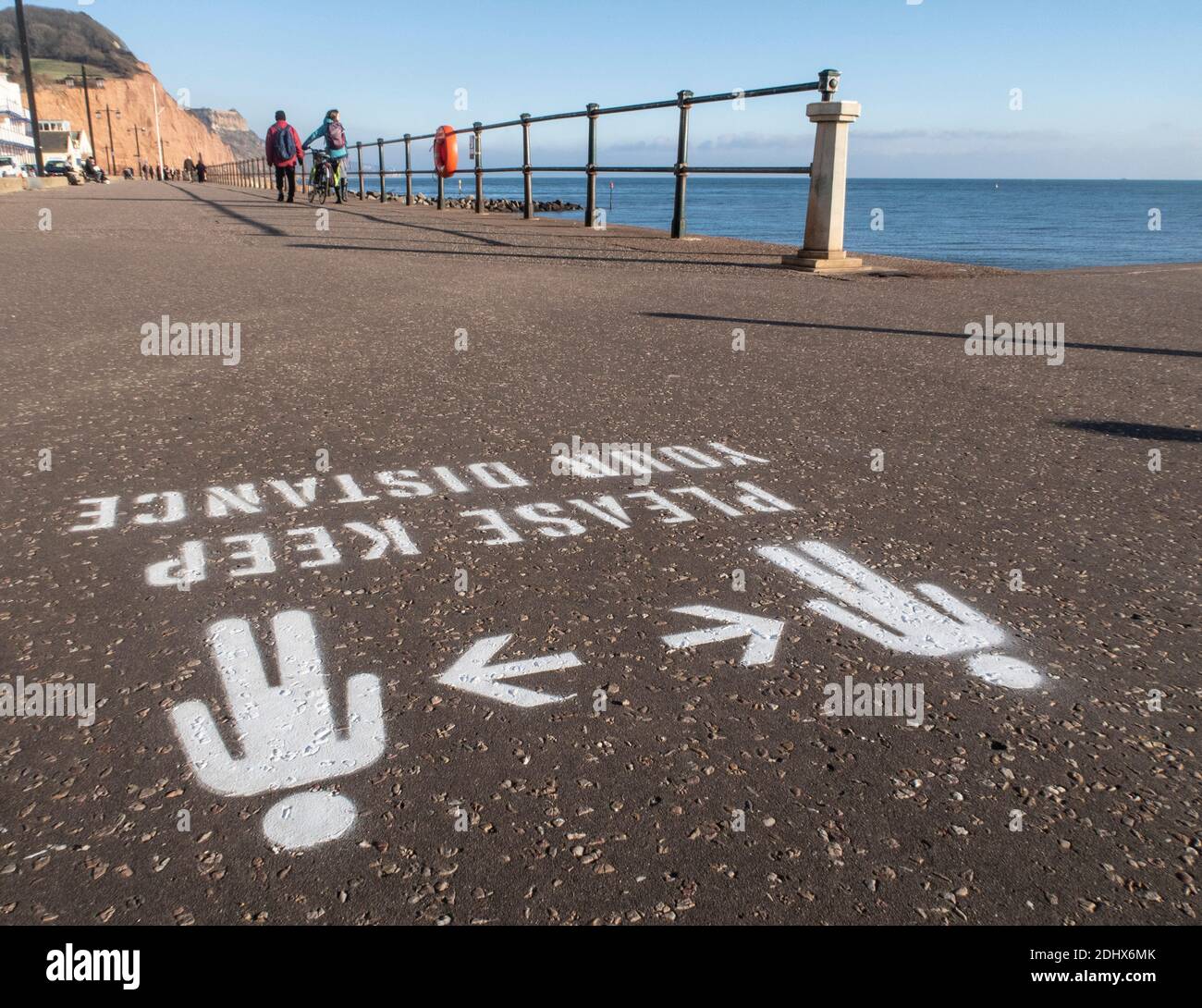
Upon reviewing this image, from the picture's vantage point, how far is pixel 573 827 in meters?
1.77

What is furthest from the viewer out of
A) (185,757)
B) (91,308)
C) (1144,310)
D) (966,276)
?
(966,276)

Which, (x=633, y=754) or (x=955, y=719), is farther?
(x=955, y=719)

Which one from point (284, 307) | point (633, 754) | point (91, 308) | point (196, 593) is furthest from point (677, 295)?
point (633, 754)

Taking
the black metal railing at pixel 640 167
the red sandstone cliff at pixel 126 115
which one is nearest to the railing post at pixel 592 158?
the black metal railing at pixel 640 167

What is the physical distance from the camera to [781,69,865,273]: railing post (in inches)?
371

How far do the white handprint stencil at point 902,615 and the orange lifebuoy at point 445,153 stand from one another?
17703mm

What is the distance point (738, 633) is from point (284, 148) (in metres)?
20.1

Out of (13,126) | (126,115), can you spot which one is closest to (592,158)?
(13,126)

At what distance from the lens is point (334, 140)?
1994 centimetres

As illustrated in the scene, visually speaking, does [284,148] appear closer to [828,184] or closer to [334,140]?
[334,140]

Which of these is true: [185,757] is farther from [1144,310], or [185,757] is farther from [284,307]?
[1144,310]

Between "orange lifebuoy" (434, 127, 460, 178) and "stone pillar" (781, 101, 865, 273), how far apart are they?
35.6 feet
